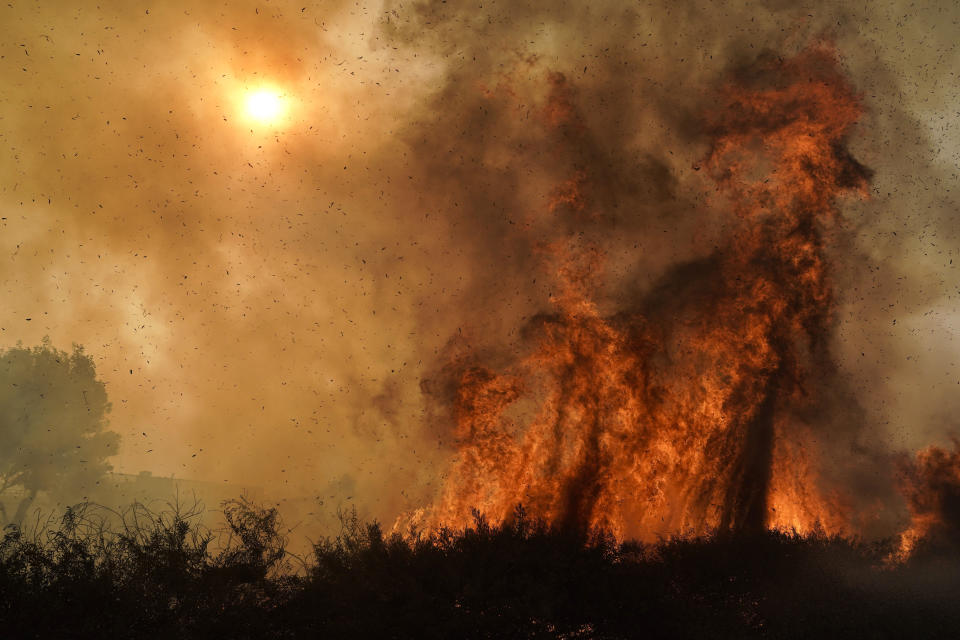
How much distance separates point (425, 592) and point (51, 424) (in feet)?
138

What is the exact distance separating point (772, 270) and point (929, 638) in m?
13.9

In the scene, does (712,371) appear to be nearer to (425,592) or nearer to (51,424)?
(425,592)

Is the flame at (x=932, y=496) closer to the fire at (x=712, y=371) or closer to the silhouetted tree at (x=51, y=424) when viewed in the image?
the fire at (x=712, y=371)

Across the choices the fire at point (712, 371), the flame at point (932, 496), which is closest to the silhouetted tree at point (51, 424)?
the fire at point (712, 371)

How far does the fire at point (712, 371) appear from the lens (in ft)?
69.0

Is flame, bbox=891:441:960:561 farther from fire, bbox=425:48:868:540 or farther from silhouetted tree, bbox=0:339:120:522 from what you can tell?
silhouetted tree, bbox=0:339:120:522

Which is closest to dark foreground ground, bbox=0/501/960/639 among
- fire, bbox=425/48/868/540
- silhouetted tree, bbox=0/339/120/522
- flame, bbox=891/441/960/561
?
fire, bbox=425/48/868/540

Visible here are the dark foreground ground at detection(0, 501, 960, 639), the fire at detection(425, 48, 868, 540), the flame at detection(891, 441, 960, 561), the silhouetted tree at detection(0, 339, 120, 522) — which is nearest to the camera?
the dark foreground ground at detection(0, 501, 960, 639)

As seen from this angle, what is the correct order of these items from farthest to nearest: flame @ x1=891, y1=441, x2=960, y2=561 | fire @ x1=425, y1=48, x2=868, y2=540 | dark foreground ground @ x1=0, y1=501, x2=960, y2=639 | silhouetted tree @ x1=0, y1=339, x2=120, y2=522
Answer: silhouetted tree @ x1=0, y1=339, x2=120, y2=522, fire @ x1=425, y1=48, x2=868, y2=540, flame @ x1=891, y1=441, x2=960, y2=561, dark foreground ground @ x1=0, y1=501, x2=960, y2=639

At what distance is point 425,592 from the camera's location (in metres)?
10.8

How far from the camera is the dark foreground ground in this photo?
963 cm

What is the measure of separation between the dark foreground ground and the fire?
22.1ft

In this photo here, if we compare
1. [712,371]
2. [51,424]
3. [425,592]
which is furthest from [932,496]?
[51,424]

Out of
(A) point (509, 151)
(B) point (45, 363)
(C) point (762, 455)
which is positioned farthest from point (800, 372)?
(B) point (45, 363)
